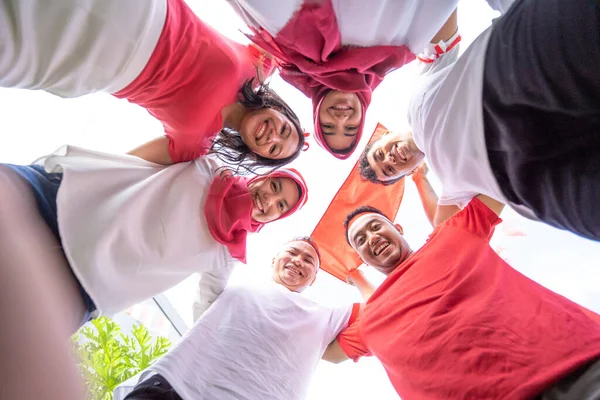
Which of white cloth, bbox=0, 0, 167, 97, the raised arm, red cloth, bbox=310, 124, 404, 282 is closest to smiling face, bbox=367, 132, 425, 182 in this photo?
the raised arm

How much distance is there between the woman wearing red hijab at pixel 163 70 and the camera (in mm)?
659

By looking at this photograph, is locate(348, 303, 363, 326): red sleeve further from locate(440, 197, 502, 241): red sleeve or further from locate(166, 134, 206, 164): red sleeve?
locate(166, 134, 206, 164): red sleeve

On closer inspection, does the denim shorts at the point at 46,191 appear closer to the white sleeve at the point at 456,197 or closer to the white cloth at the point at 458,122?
the white cloth at the point at 458,122

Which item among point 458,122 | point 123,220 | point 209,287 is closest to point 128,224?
point 123,220

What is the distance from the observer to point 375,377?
65.7 inches

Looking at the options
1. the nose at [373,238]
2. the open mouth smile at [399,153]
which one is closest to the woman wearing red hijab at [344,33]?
the open mouth smile at [399,153]

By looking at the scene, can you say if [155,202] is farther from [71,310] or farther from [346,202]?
[346,202]

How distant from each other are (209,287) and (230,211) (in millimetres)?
391

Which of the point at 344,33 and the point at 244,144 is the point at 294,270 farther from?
the point at 344,33

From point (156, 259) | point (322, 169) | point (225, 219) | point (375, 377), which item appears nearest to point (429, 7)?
point (225, 219)

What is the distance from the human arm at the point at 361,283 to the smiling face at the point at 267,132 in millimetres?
871

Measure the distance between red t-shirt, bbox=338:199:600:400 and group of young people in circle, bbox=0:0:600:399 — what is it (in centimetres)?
4

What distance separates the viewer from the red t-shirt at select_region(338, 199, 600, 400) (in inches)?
28.4

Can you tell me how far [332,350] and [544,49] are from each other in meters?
1.28
